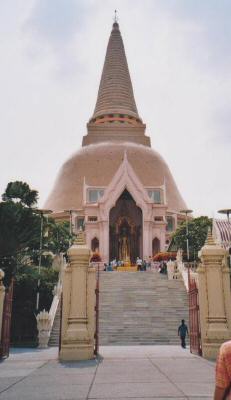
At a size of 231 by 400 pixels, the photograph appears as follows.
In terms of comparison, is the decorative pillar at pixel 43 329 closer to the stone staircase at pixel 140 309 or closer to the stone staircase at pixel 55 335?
the stone staircase at pixel 55 335

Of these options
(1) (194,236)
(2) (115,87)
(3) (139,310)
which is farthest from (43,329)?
(2) (115,87)

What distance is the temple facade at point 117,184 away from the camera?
37.2m

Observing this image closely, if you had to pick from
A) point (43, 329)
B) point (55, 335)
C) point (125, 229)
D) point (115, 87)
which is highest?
point (115, 87)

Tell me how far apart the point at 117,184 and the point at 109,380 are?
31404mm

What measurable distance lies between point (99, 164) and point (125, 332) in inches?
1232

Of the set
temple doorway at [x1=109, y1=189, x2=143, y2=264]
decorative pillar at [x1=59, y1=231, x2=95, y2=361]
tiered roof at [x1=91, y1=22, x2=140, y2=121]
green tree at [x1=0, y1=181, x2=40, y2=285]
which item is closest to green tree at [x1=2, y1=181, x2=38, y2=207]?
green tree at [x1=0, y1=181, x2=40, y2=285]

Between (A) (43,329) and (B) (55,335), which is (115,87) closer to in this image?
(B) (55,335)

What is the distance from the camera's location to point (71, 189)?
46.0 meters

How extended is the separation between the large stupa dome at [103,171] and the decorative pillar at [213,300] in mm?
33166

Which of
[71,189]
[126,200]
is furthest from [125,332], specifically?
[71,189]

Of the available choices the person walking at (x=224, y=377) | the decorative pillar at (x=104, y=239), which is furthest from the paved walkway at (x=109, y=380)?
the decorative pillar at (x=104, y=239)

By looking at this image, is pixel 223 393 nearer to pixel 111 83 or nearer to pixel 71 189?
pixel 71 189

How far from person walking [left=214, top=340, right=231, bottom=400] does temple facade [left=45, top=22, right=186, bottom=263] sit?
3283 centimetres

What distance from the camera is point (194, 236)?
113ft
